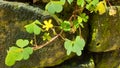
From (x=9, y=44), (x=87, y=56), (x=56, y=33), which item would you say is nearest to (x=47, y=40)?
(x=56, y=33)

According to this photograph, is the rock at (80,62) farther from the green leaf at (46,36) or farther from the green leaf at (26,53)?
the green leaf at (26,53)

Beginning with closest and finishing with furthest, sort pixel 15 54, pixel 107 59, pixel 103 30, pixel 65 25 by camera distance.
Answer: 1. pixel 15 54
2. pixel 65 25
3. pixel 103 30
4. pixel 107 59

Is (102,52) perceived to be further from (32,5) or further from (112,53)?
(32,5)

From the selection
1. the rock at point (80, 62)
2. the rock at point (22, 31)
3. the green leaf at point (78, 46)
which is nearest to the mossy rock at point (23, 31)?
the rock at point (22, 31)

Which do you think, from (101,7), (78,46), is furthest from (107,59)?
(78,46)

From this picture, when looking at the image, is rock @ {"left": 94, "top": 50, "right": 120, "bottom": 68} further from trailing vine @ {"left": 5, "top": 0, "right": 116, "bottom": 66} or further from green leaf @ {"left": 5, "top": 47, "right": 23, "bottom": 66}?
green leaf @ {"left": 5, "top": 47, "right": 23, "bottom": 66}

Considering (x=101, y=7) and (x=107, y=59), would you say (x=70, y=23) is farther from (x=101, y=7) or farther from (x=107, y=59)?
(x=107, y=59)

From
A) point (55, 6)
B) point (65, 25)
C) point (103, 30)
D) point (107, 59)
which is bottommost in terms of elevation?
point (107, 59)

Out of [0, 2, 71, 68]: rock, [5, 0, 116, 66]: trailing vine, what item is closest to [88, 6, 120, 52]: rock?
[5, 0, 116, 66]: trailing vine
